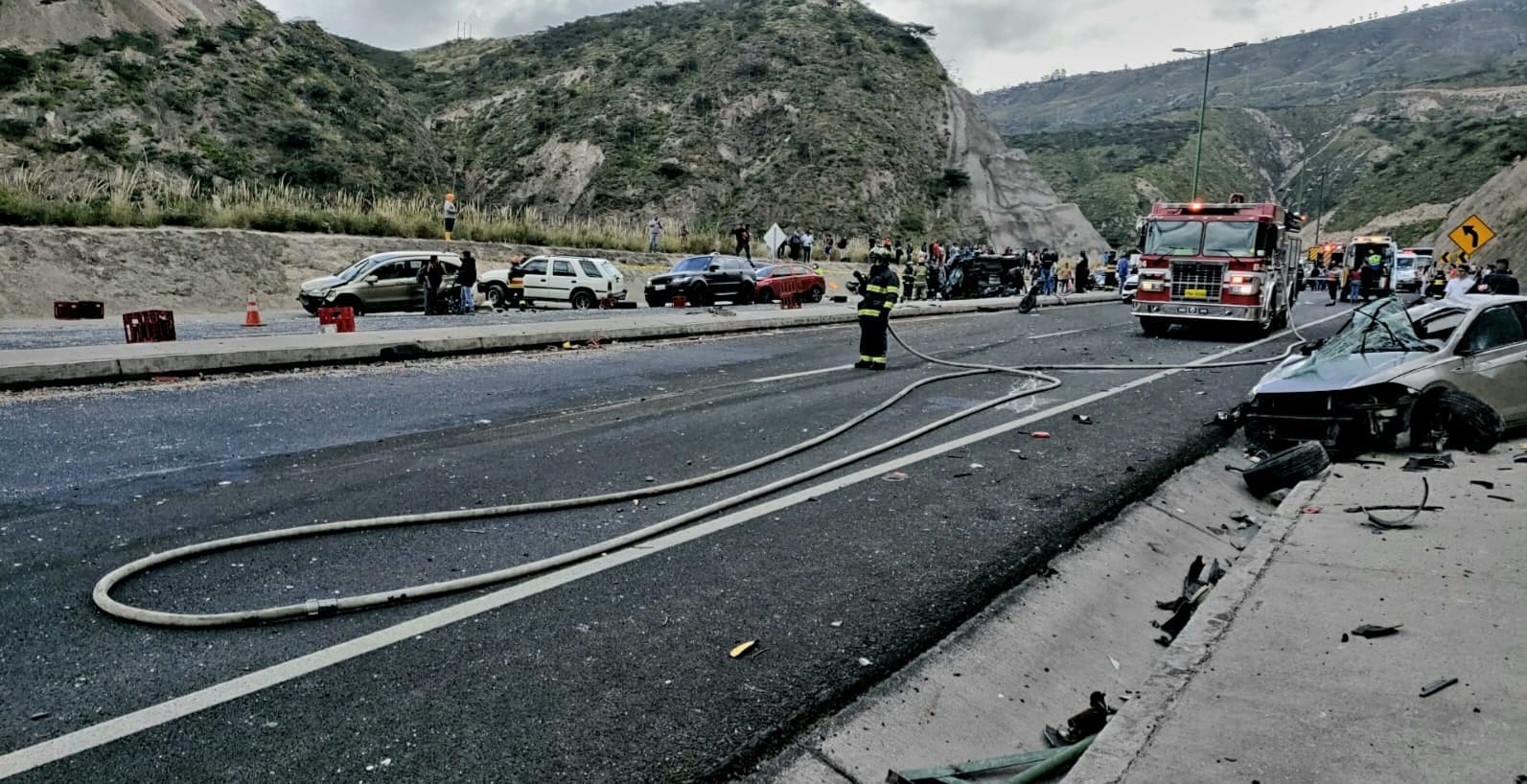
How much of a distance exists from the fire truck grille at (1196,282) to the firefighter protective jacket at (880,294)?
8.48 metres

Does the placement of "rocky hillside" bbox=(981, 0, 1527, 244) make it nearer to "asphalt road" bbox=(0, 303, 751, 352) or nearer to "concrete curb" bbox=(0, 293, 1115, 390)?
"asphalt road" bbox=(0, 303, 751, 352)

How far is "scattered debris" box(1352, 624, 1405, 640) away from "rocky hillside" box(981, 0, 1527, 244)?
8079cm

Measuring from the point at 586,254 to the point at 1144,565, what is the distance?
102 ft

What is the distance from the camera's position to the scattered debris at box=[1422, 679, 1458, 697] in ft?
11.2

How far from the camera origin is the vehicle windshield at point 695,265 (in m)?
26.7

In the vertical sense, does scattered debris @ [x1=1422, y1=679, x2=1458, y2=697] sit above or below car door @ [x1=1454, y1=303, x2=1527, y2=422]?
below

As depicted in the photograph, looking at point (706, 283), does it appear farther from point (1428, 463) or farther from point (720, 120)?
point (720, 120)

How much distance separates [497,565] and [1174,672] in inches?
126

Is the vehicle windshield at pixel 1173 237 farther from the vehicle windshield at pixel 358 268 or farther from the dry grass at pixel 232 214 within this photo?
the dry grass at pixel 232 214

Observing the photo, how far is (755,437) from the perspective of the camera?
807 centimetres

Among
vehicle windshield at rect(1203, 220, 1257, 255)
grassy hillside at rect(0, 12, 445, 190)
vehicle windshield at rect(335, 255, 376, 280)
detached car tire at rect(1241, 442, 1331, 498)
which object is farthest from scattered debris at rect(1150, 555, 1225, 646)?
grassy hillside at rect(0, 12, 445, 190)

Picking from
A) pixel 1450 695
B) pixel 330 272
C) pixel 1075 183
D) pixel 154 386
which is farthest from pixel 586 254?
pixel 1075 183

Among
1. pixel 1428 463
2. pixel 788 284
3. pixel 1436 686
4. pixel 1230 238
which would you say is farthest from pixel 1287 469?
pixel 788 284

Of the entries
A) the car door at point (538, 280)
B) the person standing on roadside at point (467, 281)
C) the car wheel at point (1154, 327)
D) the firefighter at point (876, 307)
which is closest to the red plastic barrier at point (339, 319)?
the person standing on roadside at point (467, 281)
